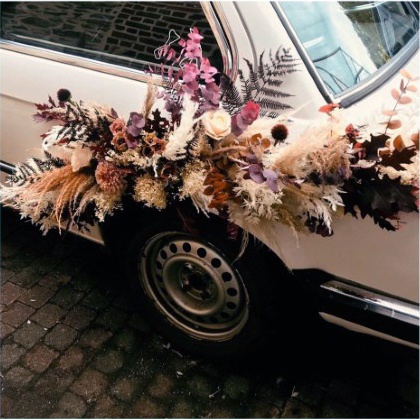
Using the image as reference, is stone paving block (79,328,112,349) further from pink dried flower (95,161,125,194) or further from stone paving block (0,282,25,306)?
pink dried flower (95,161,125,194)

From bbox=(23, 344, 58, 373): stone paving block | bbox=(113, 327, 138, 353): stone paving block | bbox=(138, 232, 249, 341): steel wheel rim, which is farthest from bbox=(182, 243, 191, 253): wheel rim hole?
bbox=(23, 344, 58, 373): stone paving block

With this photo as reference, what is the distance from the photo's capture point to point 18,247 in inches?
123

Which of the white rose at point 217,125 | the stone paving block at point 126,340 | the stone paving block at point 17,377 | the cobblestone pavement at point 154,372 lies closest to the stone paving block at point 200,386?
the cobblestone pavement at point 154,372

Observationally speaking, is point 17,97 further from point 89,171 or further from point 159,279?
point 159,279

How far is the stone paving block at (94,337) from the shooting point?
2.54 m

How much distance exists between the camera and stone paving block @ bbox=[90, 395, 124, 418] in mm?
2219

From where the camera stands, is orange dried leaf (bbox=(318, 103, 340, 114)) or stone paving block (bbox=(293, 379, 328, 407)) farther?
stone paving block (bbox=(293, 379, 328, 407))

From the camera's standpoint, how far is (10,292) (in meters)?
2.82

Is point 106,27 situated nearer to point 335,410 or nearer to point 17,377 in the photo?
point 17,377

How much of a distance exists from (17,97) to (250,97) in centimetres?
118

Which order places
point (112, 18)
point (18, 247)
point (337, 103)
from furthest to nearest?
1. point (18, 247)
2. point (112, 18)
3. point (337, 103)

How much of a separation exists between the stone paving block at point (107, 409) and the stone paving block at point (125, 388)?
4 centimetres

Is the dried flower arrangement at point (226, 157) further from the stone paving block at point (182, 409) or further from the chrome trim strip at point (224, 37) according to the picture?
the stone paving block at point (182, 409)

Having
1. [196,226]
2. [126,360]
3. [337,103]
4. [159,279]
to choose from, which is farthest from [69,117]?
[126,360]
